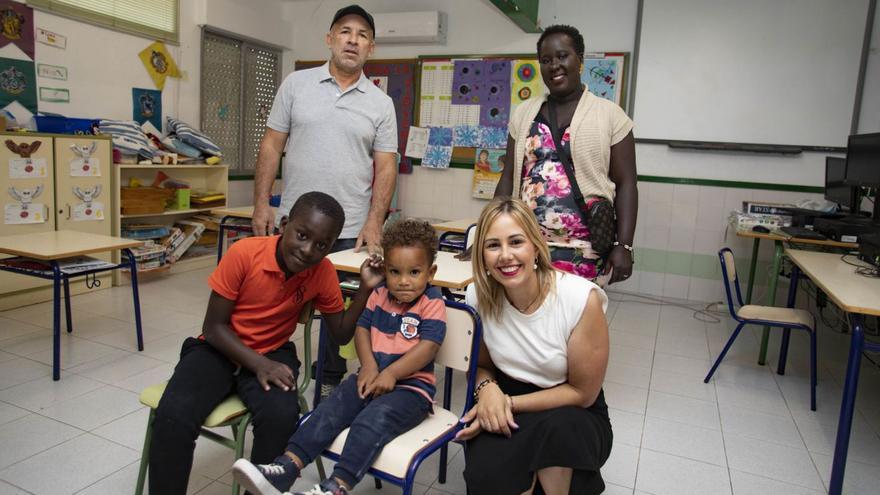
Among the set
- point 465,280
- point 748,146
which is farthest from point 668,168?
point 465,280

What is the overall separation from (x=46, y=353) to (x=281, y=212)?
175 centimetres

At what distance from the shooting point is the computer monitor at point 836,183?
409cm

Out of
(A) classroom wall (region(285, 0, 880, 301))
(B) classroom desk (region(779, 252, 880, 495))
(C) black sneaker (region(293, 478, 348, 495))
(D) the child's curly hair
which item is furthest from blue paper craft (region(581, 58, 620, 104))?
(C) black sneaker (region(293, 478, 348, 495))

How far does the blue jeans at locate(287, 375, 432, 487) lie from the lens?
57.9 inches

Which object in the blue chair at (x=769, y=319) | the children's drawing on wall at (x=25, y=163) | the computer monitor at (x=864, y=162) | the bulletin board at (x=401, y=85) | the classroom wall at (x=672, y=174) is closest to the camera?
the blue chair at (x=769, y=319)

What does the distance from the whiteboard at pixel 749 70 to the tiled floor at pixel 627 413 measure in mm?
1698

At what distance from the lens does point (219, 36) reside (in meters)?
5.72

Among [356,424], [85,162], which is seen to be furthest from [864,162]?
[85,162]

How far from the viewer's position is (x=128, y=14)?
487 cm

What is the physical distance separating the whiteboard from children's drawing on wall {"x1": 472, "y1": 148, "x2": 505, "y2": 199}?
A: 1270 mm

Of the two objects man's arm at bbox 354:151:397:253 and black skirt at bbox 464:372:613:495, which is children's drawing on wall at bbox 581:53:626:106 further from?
black skirt at bbox 464:372:613:495

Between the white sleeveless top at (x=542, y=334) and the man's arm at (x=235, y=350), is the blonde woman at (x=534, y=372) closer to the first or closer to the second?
the white sleeveless top at (x=542, y=334)

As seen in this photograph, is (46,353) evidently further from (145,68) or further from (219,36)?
(219,36)

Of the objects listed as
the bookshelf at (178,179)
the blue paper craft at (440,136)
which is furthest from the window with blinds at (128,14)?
the blue paper craft at (440,136)
